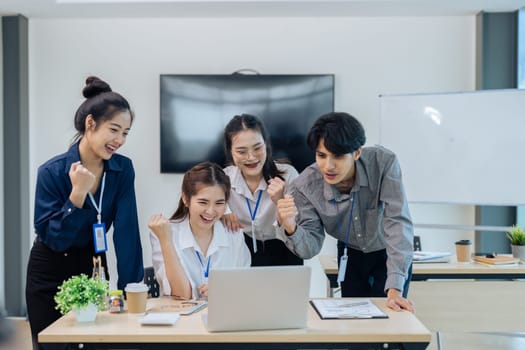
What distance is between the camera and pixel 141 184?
167 inches

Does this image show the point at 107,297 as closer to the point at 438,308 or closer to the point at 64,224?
the point at 64,224

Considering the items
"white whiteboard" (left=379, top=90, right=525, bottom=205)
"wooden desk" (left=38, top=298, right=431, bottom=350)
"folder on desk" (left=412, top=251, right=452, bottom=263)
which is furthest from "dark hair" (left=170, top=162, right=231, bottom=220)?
"white whiteboard" (left=379, top=90, right=525, bottom=205)

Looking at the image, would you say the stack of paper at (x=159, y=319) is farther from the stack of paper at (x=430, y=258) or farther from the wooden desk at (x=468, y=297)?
the stack of paper at (x=430, y=258)

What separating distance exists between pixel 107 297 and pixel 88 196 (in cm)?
39

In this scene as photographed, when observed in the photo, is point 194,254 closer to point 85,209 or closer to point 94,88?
point 85,209

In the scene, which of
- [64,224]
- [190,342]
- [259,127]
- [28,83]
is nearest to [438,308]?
[259,127]

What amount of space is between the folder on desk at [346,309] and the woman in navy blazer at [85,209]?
76 cm

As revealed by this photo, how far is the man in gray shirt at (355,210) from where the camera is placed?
1.98 metres

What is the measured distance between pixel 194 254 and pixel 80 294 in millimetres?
599

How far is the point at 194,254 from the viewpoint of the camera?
219 centimetres

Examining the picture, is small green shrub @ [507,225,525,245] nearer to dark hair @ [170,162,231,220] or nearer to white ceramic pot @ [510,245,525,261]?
white ceramic pot @ [510,245,525,261]

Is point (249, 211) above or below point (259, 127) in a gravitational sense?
below

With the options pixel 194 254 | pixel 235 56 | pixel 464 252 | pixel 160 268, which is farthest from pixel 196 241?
pixel 235 56

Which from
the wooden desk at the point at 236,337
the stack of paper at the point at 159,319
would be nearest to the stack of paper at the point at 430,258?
the wooden desk at the point at 236,337
